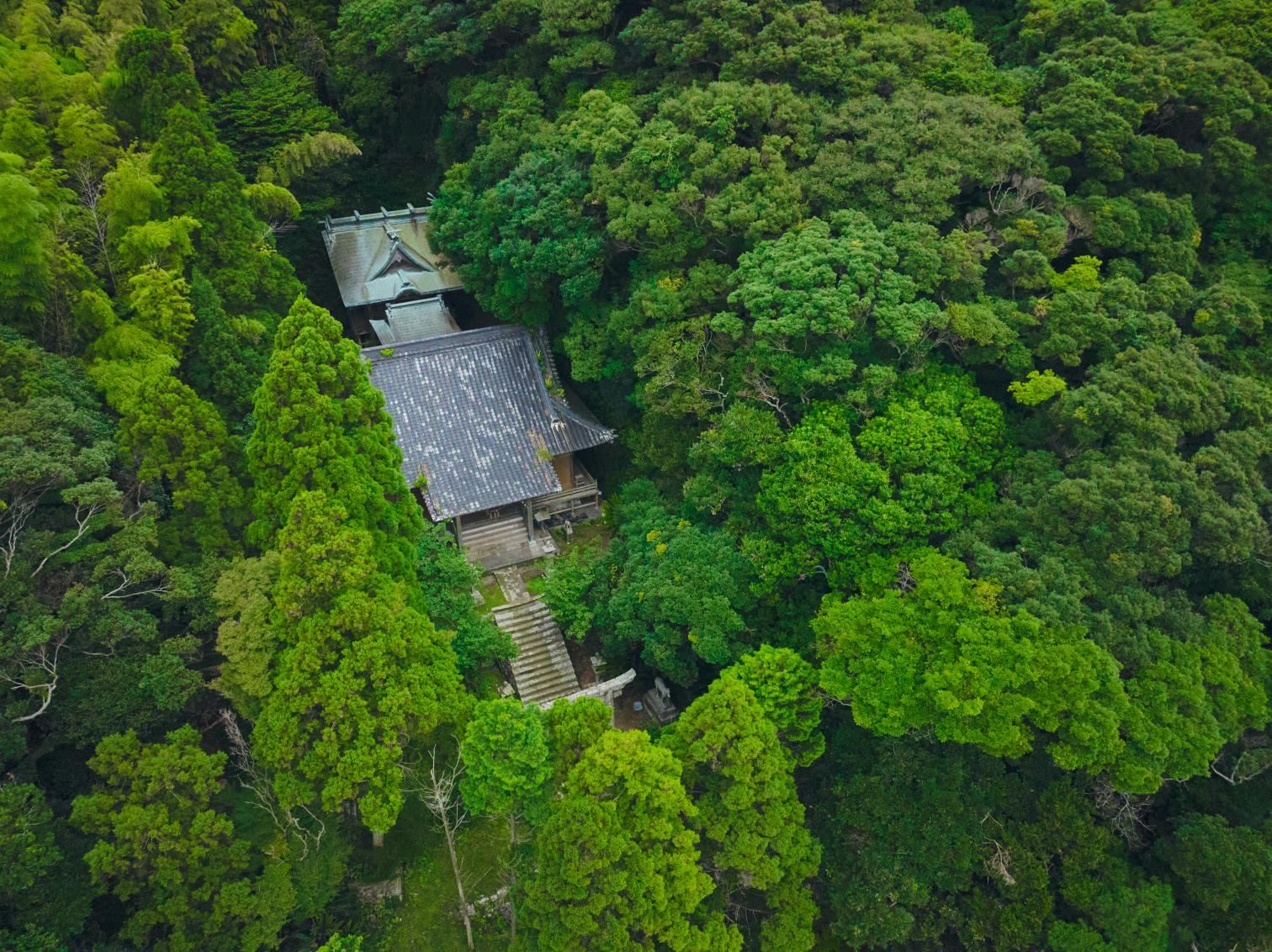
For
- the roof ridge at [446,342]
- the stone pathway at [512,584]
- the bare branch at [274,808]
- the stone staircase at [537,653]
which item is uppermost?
the roof ridge at [446,342]

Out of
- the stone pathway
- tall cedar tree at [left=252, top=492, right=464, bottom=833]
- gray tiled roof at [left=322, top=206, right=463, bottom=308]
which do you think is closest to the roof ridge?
gray tiled roof at [left=322, top=206, right=463, bottom=308]

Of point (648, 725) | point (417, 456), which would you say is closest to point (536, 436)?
point (417, 456)

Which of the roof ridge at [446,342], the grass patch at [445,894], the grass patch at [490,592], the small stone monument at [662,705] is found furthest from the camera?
the roof ridge at [446,342]

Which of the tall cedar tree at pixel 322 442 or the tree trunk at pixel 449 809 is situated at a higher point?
the tall cedar tree at pixel 322 442

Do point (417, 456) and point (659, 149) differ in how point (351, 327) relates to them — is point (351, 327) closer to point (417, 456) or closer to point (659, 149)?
point (417, 456)

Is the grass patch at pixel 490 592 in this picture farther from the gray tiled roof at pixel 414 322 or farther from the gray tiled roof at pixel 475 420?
the gray tiled roof at pixel 414 322

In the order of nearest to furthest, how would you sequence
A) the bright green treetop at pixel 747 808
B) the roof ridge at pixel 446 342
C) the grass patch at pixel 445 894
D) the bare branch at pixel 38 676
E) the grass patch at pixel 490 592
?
the bright green treetop at pixel 747 808
the bare branch at pixel 38 676
the grass patch at pixel 445 894
the grass patch at pixel 490 592
the roof ridge at pixel 446 342

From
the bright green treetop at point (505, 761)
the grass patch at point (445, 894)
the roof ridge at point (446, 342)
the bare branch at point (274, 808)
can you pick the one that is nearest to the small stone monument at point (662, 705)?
the grass patch at point (445, 894)
